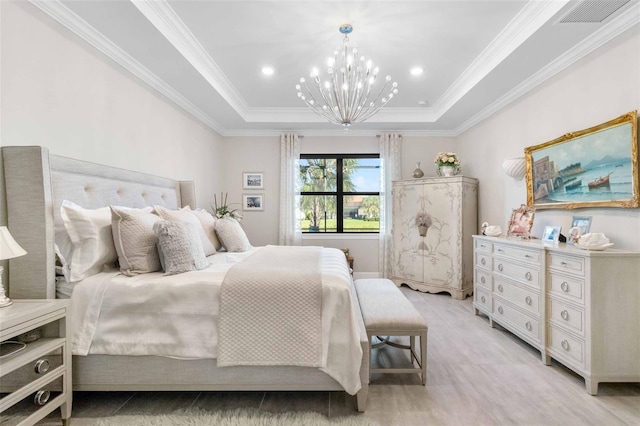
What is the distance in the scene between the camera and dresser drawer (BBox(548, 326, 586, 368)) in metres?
2.02

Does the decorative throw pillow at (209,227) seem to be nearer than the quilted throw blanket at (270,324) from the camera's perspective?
No

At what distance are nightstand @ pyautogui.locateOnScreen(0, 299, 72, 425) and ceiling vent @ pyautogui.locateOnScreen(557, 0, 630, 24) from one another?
3.68 metres

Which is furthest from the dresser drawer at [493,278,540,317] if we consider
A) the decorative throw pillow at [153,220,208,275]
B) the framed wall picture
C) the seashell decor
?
the decorative throw pillow at [153,220,208,275]

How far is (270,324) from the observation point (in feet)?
5.67

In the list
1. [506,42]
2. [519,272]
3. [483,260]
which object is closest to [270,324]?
[519,272]

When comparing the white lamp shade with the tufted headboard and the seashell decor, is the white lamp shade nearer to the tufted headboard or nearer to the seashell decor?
the tufted headboard

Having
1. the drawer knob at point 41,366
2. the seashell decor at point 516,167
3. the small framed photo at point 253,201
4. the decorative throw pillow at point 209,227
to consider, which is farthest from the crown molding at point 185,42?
the seashell decor at point 516,167

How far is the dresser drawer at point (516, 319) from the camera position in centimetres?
246

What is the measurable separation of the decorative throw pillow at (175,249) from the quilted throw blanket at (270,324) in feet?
1.25

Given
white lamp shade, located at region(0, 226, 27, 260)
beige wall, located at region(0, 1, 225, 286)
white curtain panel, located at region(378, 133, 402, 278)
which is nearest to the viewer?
white lamp shade, located at region(0, 226, 27, 260)

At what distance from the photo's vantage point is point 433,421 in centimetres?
169

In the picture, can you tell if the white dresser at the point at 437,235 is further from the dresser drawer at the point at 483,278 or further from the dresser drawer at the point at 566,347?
the dresser drawer at the point at 566,347

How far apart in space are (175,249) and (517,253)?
9.24 feet

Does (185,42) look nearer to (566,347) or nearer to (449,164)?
(449,164)
